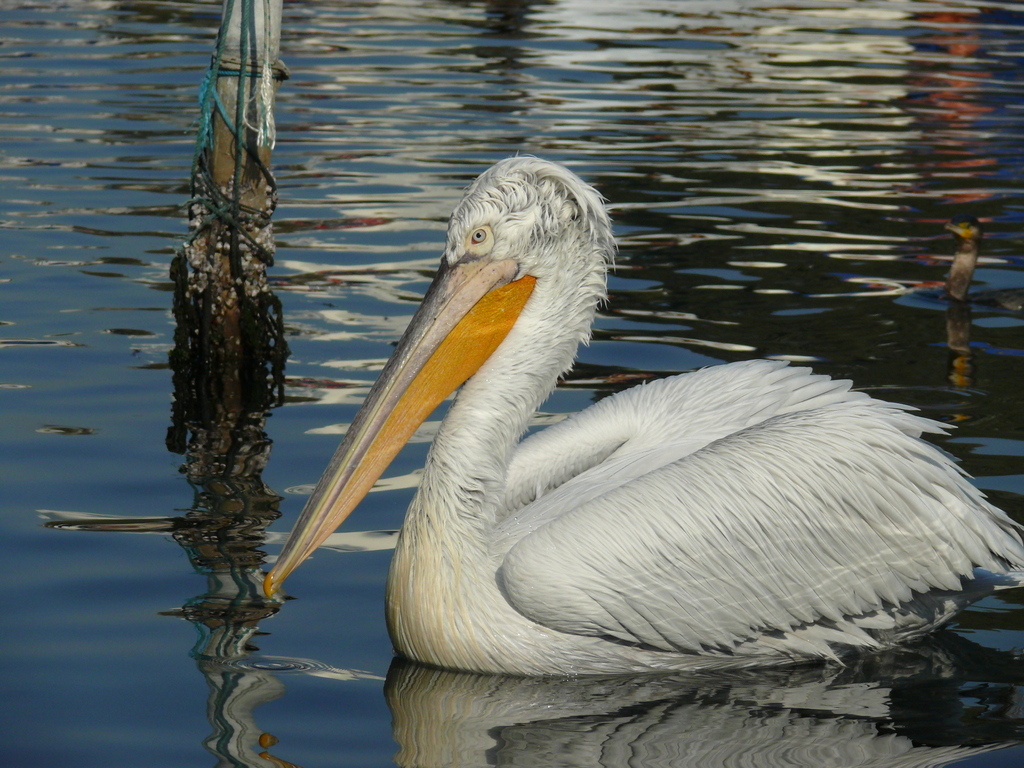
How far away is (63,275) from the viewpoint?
7.09 m

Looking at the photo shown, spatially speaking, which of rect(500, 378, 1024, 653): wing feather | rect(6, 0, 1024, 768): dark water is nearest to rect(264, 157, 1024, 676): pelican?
rect(500, 378, 1024, 653): wing feather

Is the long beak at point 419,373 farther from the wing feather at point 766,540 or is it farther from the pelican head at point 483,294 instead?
the wing feather at point 766,540

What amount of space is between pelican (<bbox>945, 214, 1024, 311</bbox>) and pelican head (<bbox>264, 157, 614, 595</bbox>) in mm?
3727

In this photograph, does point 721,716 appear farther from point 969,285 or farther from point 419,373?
point 969,285

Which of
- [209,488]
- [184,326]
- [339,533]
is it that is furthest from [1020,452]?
[184,326]

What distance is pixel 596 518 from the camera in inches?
135

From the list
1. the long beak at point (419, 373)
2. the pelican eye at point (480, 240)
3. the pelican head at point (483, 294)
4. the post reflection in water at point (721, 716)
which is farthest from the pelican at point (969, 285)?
the pelican eye at point (480, 240)

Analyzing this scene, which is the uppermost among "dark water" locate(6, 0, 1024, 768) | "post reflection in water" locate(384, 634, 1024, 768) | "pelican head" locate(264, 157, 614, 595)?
"pelican head" locate(264, 157, 614, 595)

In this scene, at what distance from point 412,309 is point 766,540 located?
3.50 meters

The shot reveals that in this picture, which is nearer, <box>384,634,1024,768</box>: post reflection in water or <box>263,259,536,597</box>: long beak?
<box>384,634,1024,768</box>: post reflection in water

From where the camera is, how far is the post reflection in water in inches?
125

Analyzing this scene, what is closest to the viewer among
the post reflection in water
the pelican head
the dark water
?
the post reflection in water

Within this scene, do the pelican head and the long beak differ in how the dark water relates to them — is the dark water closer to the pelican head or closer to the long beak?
the long beak

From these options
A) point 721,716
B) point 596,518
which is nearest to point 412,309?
point 596,518
